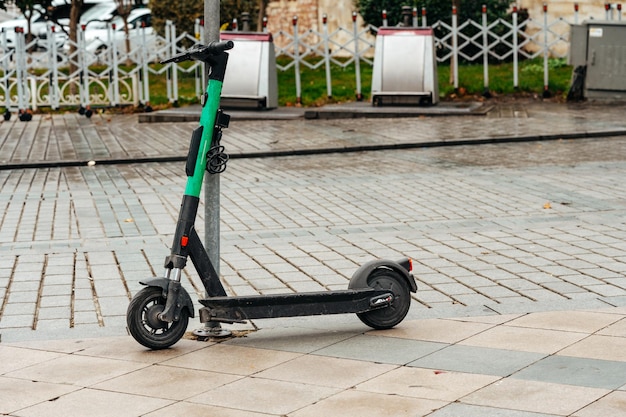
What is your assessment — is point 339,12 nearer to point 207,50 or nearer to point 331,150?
point 331,150

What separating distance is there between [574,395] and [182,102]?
1761 cm

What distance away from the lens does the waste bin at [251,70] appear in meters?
19.4

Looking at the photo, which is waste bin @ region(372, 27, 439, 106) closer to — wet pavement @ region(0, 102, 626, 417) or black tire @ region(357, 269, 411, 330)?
wet pavement @ region(0, 102, 626, 417)

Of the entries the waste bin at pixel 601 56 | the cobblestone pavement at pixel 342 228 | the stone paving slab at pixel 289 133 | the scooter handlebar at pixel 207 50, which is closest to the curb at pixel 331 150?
the stone paving slab at pixel 289 133

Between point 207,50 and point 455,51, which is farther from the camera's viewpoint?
point 455,51

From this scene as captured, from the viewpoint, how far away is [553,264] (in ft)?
25.4

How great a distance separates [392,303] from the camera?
6.07m

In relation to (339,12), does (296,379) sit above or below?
below

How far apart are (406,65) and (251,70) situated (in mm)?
2636

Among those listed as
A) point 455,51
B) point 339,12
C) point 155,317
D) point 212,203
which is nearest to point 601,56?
point 455,51

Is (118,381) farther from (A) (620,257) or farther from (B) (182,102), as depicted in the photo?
(B) (182,102)

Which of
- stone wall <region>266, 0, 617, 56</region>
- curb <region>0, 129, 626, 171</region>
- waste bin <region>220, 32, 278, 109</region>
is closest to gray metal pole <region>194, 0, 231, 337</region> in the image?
curb <region>0, 129, 626, 171</region>

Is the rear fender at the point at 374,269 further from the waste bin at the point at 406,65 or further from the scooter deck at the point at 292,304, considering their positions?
the waste bin at the point at 406,65

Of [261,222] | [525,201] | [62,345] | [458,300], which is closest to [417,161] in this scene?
[525,201]
